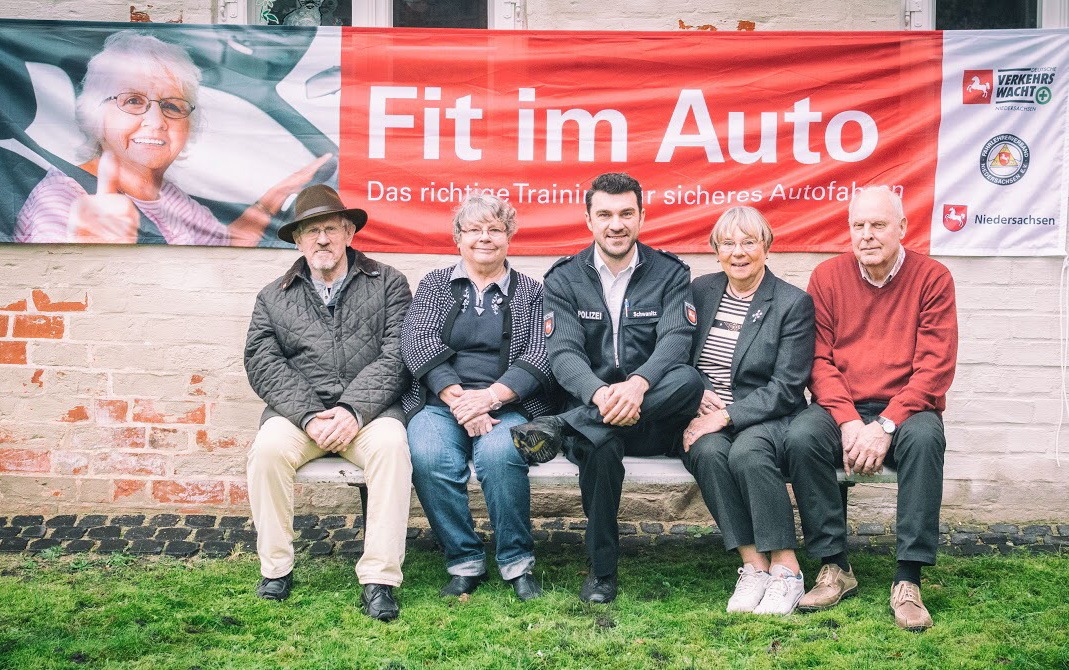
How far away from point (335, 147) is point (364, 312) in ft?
3.54

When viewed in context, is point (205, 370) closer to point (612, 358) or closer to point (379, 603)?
point (379, 603)

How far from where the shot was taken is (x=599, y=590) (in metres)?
3.69

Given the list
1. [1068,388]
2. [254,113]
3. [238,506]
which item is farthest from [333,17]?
[1068,388]

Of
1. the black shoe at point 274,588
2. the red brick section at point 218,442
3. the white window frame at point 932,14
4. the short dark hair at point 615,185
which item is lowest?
the black shoe at point 274,588

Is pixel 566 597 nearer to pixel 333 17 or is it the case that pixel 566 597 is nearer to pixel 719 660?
pixel 719 660

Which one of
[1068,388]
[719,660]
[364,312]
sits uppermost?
[364,312]

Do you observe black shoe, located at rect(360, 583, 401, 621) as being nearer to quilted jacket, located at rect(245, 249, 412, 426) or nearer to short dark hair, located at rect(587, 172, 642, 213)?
quilted jacket, located at rect(245, 249, 412, 426)

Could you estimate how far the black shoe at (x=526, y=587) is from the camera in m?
3.70

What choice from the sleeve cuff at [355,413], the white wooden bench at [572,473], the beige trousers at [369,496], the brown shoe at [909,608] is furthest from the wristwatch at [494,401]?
the brown shoe at [909,608]

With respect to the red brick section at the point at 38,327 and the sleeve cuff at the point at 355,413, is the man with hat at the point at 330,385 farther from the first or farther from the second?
the red brick section at the point at 38,327

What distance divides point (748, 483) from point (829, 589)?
49 centimetres

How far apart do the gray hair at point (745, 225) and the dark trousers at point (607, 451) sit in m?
0.58

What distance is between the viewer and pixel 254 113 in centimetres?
477

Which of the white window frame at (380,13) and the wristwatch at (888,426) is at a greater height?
the white window frame at (380,13)
